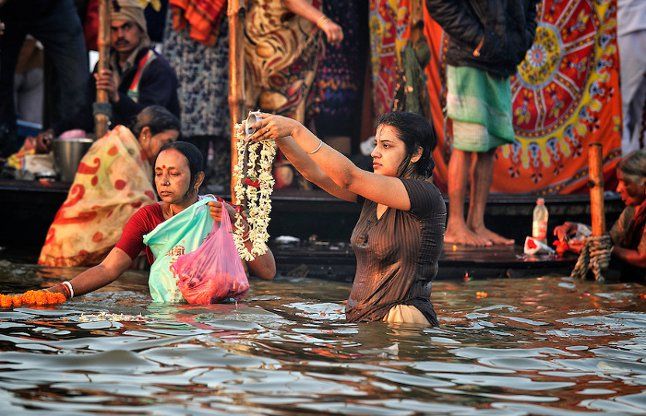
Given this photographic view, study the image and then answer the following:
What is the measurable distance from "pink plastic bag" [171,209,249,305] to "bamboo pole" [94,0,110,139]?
133 inches

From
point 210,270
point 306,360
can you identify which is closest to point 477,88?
point 210,270

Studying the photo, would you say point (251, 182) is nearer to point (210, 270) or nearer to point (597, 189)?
point (210, 270)

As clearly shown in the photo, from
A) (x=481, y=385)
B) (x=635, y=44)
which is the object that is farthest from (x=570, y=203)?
(x=481, y=385)

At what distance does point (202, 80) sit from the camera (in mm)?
10594

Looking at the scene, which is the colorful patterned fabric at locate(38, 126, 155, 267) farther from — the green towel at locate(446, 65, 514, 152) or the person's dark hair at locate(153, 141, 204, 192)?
the green towel at locate(446, 65, 514, 152)

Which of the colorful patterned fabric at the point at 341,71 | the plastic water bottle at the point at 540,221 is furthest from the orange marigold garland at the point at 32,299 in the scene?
the colorful patterned fabric at the point at 341,71

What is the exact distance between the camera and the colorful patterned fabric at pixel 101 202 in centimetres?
816

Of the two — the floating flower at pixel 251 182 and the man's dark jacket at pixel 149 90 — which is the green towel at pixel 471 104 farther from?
the floating flower at pixel 251 182

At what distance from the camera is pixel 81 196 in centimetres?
834

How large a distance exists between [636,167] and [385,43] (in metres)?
4.37

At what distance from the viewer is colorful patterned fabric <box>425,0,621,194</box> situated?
456 inches

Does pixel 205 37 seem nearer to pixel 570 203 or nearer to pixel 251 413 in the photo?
pixel 570 203

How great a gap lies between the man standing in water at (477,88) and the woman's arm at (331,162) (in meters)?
4.02

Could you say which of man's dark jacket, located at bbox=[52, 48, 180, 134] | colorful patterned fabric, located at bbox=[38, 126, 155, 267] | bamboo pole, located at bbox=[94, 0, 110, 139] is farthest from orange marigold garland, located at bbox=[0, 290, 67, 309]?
man's dark jacket, located at bbox=[52, 48, 180, 134]
